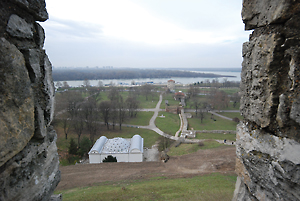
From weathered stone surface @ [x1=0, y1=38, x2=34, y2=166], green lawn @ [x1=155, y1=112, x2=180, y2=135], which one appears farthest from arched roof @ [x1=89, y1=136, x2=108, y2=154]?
weathered stone surface @ [x1=0, y1=38, x2=34, y2=166]

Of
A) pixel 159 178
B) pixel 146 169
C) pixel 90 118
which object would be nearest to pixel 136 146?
pixel 146 169

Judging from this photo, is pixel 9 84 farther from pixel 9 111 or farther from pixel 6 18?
pixel 6 18

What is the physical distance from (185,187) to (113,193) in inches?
157

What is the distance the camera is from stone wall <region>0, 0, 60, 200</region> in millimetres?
2729

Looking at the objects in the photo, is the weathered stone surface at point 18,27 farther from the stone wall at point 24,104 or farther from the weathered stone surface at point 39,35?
the weathered stone surface at point 39,35

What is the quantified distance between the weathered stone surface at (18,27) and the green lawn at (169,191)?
25.0ft

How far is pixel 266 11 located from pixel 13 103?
4934mm

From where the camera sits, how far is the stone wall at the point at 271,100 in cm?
268

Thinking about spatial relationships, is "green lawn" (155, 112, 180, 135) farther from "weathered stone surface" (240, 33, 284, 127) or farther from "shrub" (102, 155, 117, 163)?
"weathered stone surface" (240, 33, 284, 127)

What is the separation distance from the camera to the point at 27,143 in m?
3.20

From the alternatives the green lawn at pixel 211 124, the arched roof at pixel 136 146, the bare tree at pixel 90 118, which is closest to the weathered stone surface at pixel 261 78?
the arched roof at pixel 136 146

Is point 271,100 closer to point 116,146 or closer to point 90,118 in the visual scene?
point 116,146

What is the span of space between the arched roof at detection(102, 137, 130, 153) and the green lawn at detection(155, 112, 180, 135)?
8.97 meters

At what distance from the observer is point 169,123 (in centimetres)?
2800
